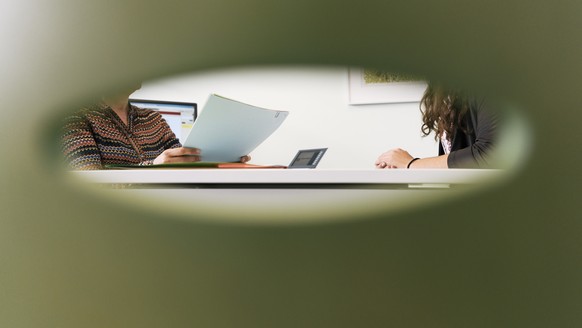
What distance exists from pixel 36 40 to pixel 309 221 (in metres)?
0.13

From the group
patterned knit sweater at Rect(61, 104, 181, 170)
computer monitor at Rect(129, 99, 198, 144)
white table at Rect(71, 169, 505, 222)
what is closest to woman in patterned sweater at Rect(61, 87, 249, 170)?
patterned knit sweater at Rect(61, 104, 181, 170)

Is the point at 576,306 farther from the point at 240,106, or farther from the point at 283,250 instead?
the point at 240,106

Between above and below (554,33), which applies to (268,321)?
below

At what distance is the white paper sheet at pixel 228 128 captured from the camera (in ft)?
1.53

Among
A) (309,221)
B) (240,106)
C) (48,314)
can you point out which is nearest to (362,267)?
(309,221)

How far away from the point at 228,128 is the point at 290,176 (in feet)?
1.24

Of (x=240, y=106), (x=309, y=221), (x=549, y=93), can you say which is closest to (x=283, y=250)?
(x=309, y=221)

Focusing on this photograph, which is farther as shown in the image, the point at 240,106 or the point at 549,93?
the point at 240,106

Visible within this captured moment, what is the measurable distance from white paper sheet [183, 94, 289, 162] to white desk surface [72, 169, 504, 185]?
0.62 feet

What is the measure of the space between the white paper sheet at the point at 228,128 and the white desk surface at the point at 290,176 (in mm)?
189

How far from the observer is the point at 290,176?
188 millimetres

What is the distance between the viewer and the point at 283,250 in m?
0.19

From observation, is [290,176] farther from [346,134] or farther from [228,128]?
[346,134]

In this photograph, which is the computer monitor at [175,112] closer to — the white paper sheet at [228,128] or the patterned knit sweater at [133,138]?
the patterned knit sweater at [133,138]
